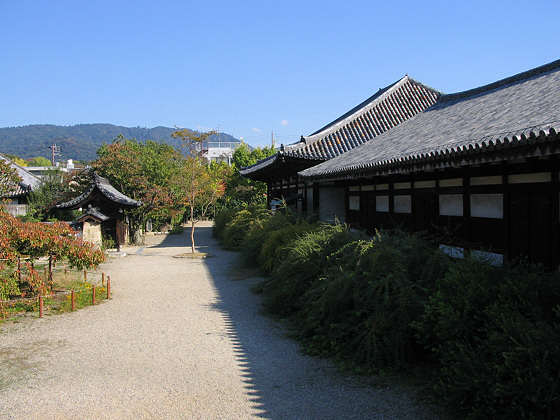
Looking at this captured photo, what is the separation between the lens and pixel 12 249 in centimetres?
895

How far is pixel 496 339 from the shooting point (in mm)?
3859

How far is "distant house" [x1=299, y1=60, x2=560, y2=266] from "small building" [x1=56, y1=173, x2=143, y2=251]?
37.9ft

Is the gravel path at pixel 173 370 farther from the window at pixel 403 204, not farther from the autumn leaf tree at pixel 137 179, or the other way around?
the autumn leaf tree at pixel 137 179

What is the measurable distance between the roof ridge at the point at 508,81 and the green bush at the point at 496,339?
22.4 feet

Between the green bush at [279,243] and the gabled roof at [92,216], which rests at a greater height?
the gabled roof at [92,216]

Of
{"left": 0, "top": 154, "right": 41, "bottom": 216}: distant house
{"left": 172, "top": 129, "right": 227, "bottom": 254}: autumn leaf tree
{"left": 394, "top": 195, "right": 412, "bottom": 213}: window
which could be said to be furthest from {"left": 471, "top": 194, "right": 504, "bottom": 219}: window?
{"left": 0, "top": 154, "right": 41, "bottom": 216}: distant house

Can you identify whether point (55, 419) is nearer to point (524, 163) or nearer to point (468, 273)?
point (468, 273)

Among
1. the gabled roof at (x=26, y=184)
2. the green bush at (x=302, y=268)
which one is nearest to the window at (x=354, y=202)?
the green bush at (x=302, y=268)

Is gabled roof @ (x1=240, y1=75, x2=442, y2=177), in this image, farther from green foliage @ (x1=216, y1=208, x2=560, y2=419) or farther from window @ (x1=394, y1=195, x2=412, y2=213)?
green foliage @ (x1=216, y1=208, x2=560, y2=419)

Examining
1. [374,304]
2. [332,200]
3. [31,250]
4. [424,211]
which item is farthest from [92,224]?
[374,304]

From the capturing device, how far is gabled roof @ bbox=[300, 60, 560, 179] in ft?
18.1

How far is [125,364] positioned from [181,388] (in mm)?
1320

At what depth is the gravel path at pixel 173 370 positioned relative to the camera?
4.65m

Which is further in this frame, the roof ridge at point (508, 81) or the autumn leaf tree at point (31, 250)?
the roof ridge at point (508, 81)
